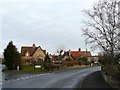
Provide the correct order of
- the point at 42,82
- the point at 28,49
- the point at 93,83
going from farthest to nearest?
the point at 28,49
the point at 42,82
the point at 93,83

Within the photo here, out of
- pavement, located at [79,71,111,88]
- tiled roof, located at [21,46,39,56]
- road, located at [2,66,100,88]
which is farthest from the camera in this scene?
tiled roof, located at [21,46,39,56]

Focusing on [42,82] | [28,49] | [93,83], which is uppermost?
[28,49]

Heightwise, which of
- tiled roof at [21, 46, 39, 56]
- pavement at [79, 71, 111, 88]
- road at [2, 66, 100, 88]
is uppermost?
tiled roof at [21, 46, 39, 56]

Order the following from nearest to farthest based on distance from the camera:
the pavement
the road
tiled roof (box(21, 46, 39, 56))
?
the pavement
the road
tiled roof (box(21, 46, 39, 56))

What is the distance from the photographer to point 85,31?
41750mm

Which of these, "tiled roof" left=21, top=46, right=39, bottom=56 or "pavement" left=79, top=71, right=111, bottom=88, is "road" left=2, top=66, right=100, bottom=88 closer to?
"pavement" left=79, top=71, right=111, bottom=88

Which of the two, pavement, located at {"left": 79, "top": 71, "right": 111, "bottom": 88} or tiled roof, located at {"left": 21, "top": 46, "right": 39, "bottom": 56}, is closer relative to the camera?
pavement, located at {"left": 79, "top": 71, "right": 111, "bottom": 88}

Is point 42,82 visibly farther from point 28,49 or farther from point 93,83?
point 28,49

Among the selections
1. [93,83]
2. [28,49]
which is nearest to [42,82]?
Result: [93,83]

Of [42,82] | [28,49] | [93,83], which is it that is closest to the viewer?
[93,83]

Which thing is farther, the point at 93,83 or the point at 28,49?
the point at 28,49

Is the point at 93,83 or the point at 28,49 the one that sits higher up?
the point at 28,49

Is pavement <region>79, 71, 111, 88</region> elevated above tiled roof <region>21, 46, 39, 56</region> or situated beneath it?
situated beneath

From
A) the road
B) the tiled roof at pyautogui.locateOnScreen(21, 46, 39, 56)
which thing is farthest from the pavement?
the tiled roof at pyautogui.locateOnScreen(21, 46, 39, 56)
